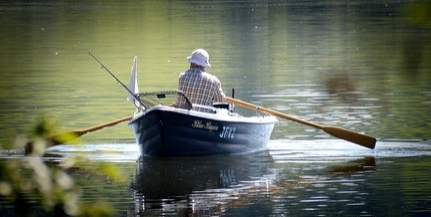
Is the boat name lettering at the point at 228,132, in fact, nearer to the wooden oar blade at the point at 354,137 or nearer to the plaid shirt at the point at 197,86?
the plaid shirt at the point at 197,86

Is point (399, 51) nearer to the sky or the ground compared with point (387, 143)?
nearer to the sky

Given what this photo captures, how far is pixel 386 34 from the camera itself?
1971 inches

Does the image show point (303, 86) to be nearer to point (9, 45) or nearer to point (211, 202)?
point (211, 202)

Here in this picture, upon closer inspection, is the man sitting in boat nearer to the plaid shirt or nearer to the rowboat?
the plaid shirt

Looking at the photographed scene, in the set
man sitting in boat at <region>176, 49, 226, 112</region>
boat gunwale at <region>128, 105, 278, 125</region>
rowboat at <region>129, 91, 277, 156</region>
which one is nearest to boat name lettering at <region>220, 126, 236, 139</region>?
rowboat at <region>129, 91, 277, 156</region>

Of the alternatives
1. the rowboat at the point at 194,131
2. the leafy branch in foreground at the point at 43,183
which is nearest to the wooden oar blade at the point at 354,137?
the rowboat at the point at 194,131

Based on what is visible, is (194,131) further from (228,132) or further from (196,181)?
(196,181)

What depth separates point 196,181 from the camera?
1611 cm

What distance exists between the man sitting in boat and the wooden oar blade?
217cm

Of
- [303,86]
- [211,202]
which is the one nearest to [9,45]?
[303,86]

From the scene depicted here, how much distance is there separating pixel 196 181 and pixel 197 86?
1.56 m

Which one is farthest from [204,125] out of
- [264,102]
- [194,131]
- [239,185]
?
[264,102]

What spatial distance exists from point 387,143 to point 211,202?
5.67 metres

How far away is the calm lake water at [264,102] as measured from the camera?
46.2 feet
